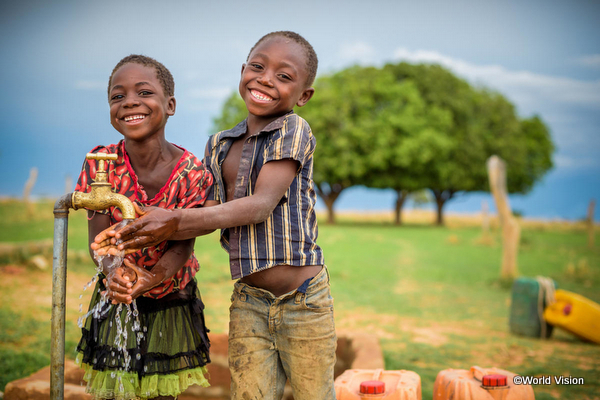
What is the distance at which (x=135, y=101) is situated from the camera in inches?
72.4

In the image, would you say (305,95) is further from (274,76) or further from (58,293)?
(58,293)

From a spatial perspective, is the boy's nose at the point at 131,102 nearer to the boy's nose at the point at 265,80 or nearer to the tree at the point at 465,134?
the boy's nose at the point at 265,80

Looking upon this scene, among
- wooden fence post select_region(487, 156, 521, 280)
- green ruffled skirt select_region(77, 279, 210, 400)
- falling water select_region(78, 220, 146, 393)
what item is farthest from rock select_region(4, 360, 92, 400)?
wooden fence post select_region(487, 156, 521, 280)

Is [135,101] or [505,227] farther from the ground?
[135,101]

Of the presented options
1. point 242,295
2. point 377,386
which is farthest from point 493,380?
point 242,295

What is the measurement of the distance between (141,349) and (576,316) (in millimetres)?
5036

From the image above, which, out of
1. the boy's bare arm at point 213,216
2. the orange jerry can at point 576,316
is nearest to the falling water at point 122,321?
the boy's bare arm at point 213,216

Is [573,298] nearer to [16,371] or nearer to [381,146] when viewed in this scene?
[16,371]

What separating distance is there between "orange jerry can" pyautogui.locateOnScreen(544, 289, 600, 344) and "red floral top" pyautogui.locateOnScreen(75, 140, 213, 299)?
16.2 ft

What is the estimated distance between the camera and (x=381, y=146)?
22484mm

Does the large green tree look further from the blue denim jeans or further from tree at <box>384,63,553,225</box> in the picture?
the blue denim jeans

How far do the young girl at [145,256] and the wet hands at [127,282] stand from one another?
0.10 m

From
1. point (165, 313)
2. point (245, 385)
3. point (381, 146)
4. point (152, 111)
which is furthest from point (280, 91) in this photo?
point (381, 146)

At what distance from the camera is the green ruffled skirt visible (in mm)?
1918
